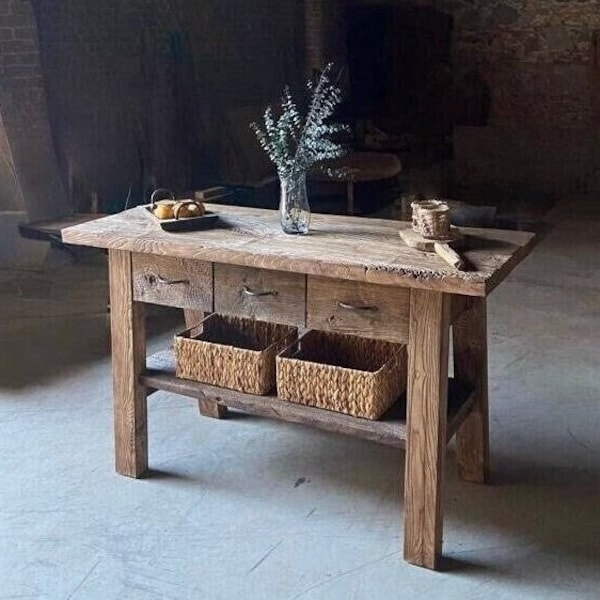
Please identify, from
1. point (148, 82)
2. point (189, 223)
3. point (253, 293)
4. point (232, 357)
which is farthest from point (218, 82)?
point (253, 293)

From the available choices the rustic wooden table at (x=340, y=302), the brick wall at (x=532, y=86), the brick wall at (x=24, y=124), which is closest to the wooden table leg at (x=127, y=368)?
the rustic wooden table at (x=340, y=302)

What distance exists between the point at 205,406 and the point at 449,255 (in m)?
1.54

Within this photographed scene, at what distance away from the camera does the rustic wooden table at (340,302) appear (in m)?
2.53

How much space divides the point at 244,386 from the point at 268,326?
44 centimetres

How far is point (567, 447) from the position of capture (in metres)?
3.42

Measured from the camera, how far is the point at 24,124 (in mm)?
5988

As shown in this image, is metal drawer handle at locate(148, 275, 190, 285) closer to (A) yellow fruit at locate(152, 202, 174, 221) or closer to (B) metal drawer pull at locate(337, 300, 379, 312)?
(A) yellow fruit at locate(152, 202, 174, 221)

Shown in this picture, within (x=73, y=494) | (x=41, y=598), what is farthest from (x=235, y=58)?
(x=41, y=598)

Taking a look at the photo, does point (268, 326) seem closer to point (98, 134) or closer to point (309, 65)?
point (98, 134)

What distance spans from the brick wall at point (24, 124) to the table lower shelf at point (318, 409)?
3.26 meters

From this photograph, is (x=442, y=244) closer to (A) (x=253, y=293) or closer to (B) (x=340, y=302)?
(B) (x=340, y=302)

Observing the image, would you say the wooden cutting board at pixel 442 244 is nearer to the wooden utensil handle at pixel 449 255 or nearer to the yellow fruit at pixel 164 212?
the wooden utensil handle at pixel 449 255

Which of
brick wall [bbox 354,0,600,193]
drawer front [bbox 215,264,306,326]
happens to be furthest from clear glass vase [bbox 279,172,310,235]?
brick wall [bbox 354,0,600,193]

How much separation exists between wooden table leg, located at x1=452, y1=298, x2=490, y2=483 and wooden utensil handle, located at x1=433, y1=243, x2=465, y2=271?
43 centimetres
